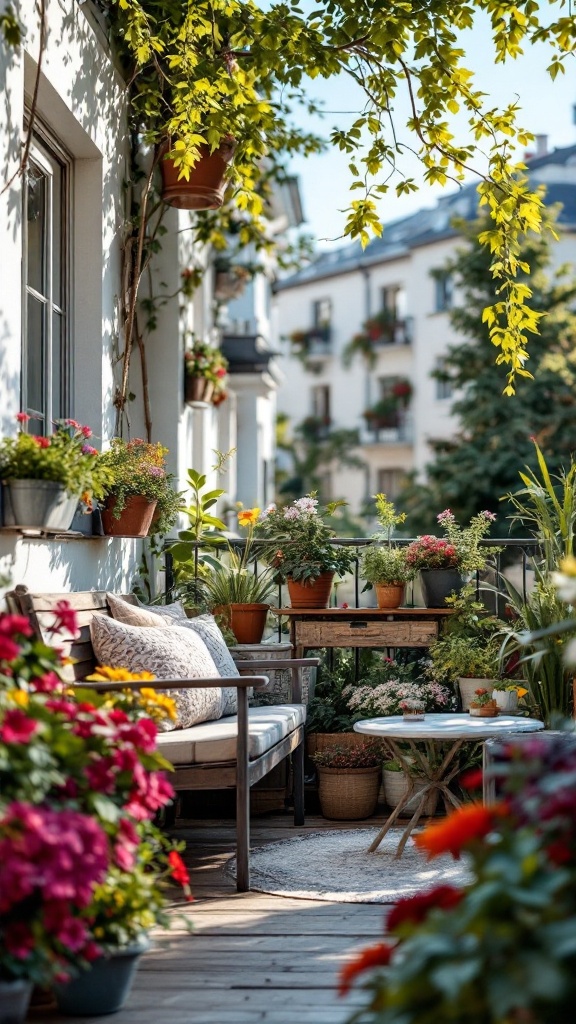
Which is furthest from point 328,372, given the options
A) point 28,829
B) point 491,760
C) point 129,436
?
point 28,829

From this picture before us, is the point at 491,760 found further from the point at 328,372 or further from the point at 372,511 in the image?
the point at 328,372

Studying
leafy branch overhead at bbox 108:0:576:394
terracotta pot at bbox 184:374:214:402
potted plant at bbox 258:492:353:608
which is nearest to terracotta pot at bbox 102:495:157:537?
potted plant at bbox 258:492:353:608

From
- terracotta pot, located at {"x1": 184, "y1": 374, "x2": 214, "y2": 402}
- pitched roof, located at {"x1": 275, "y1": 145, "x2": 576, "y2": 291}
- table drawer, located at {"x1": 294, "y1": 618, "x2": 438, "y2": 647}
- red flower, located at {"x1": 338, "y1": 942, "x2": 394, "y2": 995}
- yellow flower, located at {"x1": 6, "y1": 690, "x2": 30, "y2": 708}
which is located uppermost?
pitched roof, located at {"x1": 275, "y1": 145, "x2": 576, "y2": 291}

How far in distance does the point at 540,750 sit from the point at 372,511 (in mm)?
20163

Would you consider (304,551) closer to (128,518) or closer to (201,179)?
(128,518)

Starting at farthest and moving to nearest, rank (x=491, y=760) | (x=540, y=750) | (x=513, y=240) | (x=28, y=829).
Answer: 1. (x=513, y=240)
2. (x=491, y=760)
3. (x=28, y=829)
4. (x=540, y=750)

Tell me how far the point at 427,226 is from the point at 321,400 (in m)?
4.40

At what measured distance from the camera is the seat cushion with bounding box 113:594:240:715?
14.7 feet

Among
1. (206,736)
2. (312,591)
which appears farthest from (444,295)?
(206,736)

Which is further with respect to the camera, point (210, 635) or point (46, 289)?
point (210, 635)

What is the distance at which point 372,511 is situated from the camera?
72.1 feet

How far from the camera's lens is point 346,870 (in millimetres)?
4129

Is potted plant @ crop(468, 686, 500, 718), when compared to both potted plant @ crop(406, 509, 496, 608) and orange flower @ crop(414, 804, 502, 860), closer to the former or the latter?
potted plant @ crop(406, 509, 496, 608)

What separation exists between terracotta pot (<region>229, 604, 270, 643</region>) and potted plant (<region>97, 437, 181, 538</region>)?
0.76m
